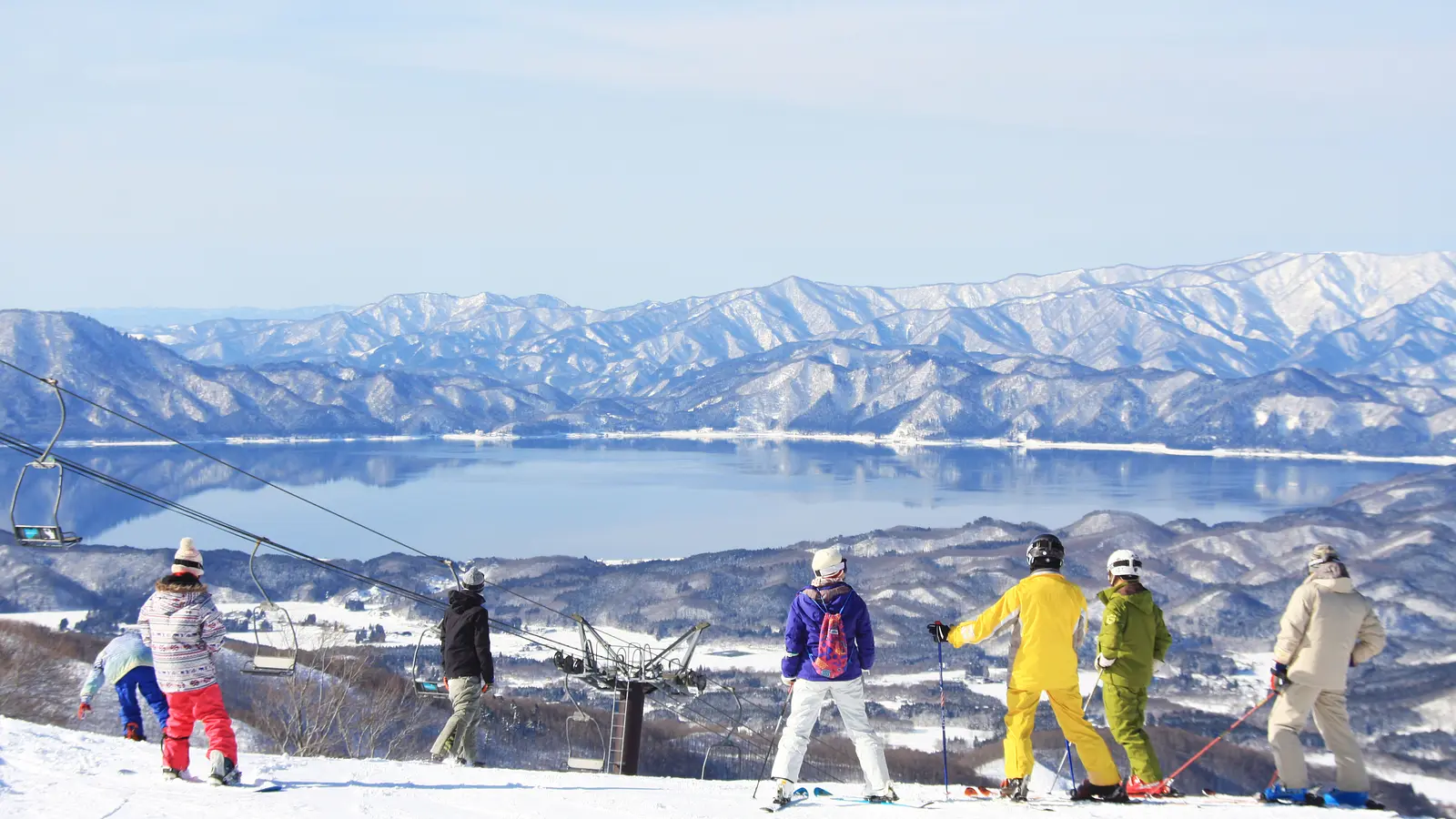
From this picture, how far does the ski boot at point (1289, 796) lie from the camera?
9.96m

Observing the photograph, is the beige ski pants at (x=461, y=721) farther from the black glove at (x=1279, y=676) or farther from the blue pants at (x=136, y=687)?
the black glove at (x=1279, y=676)

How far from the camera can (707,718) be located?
193 feet

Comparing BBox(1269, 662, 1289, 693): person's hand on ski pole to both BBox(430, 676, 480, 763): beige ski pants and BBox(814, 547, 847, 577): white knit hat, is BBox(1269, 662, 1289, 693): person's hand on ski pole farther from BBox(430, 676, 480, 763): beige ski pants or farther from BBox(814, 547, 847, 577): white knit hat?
BBox(430, 676, 480, 763): beige ski pants

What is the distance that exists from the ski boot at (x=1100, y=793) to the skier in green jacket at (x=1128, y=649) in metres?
0.27

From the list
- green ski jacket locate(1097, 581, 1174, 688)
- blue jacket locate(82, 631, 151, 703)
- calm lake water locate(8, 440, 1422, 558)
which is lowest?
calm lake water locate(8, 440, 1422, 558)

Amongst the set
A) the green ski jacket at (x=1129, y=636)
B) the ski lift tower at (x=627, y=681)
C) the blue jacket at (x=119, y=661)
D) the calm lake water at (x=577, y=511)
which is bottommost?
the calm lake water at (x=577, y=511)

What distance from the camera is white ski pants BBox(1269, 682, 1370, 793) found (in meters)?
9.89

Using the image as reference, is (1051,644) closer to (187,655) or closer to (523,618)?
(187,655)

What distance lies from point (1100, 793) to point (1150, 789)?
66 centimetres

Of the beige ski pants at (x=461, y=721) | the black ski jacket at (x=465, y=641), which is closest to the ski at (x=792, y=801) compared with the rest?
the black ski jacket at (x=465, y=641)

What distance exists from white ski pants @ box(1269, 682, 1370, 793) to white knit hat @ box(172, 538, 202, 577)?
8.22m

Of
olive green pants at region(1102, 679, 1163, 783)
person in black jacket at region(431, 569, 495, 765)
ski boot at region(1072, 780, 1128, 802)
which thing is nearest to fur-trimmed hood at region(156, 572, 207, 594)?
person in black jacket at region(431, 569, 495, 765)

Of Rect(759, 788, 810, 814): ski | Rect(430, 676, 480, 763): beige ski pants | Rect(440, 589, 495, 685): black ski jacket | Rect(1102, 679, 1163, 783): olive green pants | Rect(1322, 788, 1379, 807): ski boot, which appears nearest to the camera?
Rect(759, 788, 810, 814): ski

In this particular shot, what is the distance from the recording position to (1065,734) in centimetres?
968
